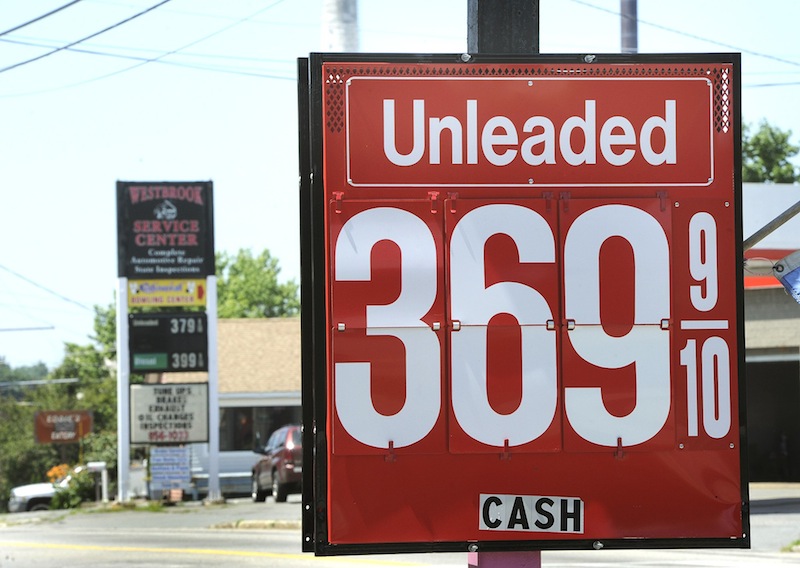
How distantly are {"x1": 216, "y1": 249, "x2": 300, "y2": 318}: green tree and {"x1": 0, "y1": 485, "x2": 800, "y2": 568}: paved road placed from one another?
208ft

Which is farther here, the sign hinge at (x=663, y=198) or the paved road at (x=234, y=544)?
the paved road at (x=234, y=544)

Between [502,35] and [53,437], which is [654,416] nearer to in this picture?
[502,35]

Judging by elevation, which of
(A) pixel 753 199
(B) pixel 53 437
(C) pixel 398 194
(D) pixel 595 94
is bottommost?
(B) pixel 53 437

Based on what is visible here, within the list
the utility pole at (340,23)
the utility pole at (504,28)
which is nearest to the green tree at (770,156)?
the utility pole at (340,23)

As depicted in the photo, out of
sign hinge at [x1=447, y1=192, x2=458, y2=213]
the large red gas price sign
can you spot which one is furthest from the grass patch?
sign hinge at [x1=447, y1=192, x2=458, y2=213]

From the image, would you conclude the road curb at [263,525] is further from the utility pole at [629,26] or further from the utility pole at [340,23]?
the utility pole at [629,26]

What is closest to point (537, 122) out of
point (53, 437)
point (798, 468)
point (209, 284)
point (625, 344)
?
point (625, 344)

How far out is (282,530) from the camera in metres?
20.7

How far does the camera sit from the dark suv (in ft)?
83.3

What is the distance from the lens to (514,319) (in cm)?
496

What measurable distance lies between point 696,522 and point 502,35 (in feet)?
7.37

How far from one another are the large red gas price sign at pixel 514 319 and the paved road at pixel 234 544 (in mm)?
8935

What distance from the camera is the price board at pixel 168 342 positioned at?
31.2 meters

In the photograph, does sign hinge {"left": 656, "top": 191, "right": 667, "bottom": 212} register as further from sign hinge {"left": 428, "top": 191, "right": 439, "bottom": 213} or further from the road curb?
the road curb
